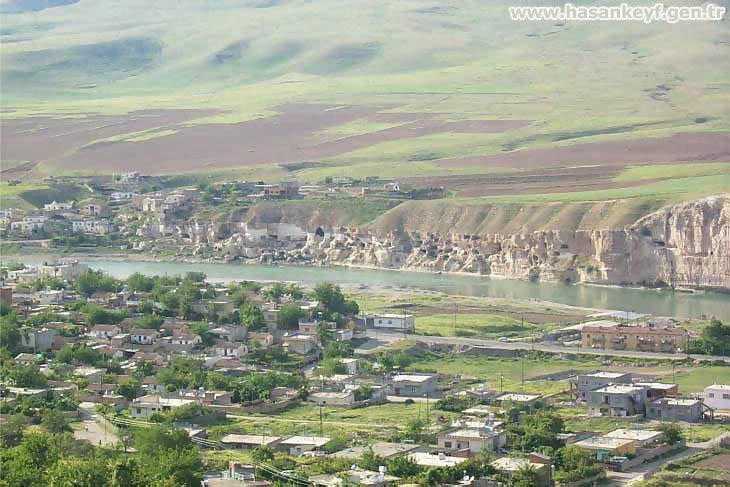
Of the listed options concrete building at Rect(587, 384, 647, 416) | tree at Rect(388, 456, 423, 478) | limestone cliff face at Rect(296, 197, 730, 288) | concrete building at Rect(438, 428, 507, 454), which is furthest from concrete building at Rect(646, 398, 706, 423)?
limestone cliff face at Rect(296, 197, 730, 288)

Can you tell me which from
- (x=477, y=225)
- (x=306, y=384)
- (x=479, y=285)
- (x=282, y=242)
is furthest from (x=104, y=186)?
(x=306, y=384)

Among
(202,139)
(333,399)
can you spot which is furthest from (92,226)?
(333,399)

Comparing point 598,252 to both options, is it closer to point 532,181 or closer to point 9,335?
point 532,181

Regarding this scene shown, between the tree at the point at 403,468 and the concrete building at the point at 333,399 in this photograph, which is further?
the concrete building at the point at 333,399

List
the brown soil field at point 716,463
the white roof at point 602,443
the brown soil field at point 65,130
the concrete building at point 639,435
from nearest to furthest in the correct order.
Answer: the brown soil field at point 716,463 < the white roof at point 602,443 < the concrete building at point 639,435 < the brown soil field at point 65,130

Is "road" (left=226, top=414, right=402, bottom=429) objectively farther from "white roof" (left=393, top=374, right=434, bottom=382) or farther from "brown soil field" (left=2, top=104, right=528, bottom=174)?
"brown soil field" (left=2, top=104, right=528, bottom=174)

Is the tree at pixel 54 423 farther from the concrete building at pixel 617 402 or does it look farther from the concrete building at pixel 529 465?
the concrete building at pixel 617 402

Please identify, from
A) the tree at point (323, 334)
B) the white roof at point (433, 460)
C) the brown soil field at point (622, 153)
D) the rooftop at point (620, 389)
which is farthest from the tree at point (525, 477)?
the brown soil field at point (622, 153)
